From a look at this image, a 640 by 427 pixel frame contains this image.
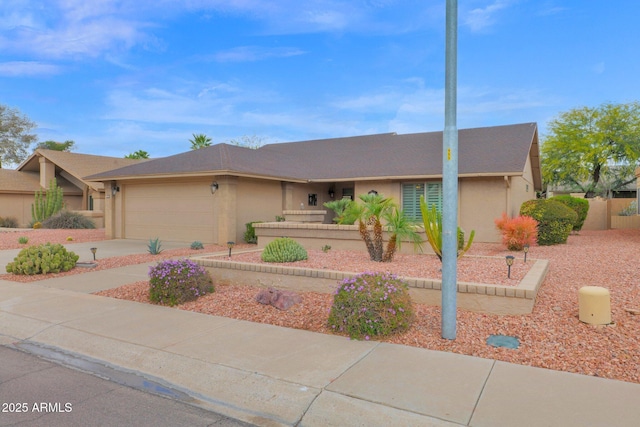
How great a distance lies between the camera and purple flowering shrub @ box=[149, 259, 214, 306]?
24.1 ft

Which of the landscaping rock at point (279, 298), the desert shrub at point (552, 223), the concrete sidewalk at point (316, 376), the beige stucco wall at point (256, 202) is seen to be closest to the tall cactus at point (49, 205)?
the beige stucco wall at point (256, 202)

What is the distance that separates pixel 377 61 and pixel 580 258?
9888 millimetres

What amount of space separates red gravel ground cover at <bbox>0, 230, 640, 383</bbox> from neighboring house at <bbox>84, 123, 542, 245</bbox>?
23.1 feet

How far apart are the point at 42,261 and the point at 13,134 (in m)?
46.7

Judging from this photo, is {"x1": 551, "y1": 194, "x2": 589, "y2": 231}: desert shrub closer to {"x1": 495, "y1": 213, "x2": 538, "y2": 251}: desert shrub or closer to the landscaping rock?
{"x1": 495, "y1": 213, "x2": 538, "y2": 251}: desert shrub

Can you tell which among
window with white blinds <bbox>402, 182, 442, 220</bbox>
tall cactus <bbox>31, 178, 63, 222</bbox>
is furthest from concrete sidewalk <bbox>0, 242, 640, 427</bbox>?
tall cactus <bbox>31, 178, 63, 222</bbox>

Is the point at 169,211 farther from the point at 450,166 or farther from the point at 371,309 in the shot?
the point at 450,166

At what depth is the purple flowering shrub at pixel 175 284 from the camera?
7340mm

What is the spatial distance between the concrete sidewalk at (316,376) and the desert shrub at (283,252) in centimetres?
292

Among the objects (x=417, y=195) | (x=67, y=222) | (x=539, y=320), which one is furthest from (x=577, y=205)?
(x=67, y=222)

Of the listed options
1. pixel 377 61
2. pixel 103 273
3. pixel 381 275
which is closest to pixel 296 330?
pixel 381 275

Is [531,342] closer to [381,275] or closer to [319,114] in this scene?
[381,275]

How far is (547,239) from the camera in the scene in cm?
1413

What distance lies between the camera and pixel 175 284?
7.34m
